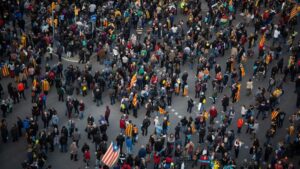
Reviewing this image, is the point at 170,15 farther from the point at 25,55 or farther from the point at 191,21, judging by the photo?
the point at 25,55

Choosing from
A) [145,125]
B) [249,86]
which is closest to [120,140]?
[145,125]

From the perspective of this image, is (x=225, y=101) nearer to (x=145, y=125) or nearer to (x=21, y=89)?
(x=145, y=125)

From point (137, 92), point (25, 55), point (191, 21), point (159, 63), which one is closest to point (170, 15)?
point (191, 21)

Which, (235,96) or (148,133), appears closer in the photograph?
(148,133)

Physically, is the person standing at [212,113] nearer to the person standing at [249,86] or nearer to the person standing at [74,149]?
the person standing at [249,86]

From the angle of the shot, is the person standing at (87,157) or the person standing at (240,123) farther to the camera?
the person standing at (240,123)

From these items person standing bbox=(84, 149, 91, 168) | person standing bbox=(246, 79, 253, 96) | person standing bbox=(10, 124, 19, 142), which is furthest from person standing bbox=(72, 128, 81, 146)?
person standing bbox=(246, 79, 253, 96)

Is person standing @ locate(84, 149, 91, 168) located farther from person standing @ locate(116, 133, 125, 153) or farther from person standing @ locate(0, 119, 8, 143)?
person standing @ locate(0, 119, 8, 143)

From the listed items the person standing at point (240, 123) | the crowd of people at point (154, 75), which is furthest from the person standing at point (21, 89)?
the person standing at point (240, 123)
